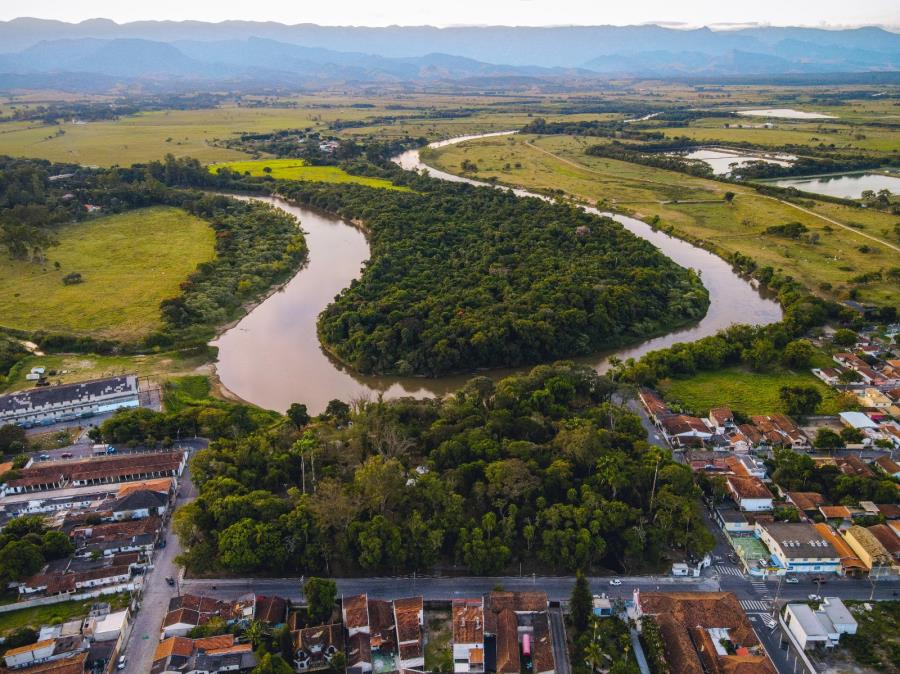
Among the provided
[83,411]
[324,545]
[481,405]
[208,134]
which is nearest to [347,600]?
[324,545]

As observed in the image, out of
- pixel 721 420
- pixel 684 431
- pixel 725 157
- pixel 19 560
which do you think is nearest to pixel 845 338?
pixel 721 420

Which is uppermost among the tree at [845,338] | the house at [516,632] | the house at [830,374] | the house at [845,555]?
the tree at [845,338]

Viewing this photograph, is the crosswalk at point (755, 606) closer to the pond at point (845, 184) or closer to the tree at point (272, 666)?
the tree at point (272, 666)

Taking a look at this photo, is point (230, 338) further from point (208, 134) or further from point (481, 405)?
point (208, 134)

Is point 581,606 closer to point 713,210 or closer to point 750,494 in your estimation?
point 750,494

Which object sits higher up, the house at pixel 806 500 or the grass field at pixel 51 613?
the house at pixel 806 500

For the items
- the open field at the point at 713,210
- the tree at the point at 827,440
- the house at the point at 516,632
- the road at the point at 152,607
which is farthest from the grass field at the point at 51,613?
the open field at the point at 713,210
